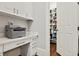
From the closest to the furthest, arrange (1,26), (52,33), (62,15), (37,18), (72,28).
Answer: (1,26)
(72,28)
(62,15)
(37,18)
(52,33)

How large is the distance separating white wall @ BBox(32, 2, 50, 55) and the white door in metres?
0.44

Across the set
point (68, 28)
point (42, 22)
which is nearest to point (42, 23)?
point (42, 22)

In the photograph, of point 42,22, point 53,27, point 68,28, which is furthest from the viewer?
point 53,27

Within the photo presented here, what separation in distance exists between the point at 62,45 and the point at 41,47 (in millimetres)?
702

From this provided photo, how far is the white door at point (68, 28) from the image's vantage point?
2.70 meters

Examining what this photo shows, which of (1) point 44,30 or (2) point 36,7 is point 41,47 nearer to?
(1) point 44,30

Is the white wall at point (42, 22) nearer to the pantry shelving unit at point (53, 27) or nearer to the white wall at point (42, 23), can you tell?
the white wall at point (42, 23)

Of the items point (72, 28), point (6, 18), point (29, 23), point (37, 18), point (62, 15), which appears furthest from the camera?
point (37, 18)

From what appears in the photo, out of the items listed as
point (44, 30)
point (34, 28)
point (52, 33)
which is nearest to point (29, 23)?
point (34, 28)

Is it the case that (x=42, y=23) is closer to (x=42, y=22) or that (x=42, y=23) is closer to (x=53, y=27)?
(x=42, y=22)

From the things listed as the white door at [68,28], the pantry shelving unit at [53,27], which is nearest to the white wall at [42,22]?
the white door at [68,28]

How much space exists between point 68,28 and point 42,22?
2.96 feet

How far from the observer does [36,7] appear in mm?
3477

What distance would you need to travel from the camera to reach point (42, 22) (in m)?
3.46
